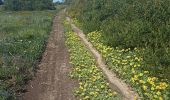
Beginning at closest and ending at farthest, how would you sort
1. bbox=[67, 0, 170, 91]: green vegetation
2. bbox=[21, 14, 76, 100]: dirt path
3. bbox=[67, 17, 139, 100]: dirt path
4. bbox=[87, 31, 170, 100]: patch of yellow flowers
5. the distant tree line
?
bbox=[87, 31, 170, 100]: patch of yellow flowers
bbox=[67, 17, 139, 100]: dirt path
bbox=[21, 14, 76, 100]: dirt path
bbox=[67, 0, 170, 91]: green vegetation
the distant tree line

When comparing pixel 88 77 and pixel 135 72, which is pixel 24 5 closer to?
pixel 88 77

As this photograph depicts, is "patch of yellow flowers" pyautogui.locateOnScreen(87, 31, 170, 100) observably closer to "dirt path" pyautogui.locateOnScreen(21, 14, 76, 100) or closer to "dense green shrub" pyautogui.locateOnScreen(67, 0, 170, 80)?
"dense green shrub" pyautogui.locateOnScreen(67, 0, 170, 80)

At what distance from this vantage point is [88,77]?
45.0 feet

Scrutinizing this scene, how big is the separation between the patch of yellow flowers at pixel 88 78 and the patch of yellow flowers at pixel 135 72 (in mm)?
756

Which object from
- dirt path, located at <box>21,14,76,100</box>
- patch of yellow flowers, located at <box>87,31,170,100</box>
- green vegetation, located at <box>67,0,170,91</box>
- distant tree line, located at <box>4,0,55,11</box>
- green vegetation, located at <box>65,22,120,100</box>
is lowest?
distant tree line, located at <box>4,0,55,11</box>

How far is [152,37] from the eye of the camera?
53.3ft

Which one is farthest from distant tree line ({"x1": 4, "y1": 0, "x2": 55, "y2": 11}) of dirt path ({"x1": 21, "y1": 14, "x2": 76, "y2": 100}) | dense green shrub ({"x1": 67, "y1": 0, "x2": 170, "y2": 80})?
dirt path ({"x1": 21, "y1": 14, "x2": 76, "y2": 100})

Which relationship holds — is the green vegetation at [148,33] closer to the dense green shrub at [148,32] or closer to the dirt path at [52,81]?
the dense green shrub at [148,32]

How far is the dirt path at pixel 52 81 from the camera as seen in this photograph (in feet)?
40.5

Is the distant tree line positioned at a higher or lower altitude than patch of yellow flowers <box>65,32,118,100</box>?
lower

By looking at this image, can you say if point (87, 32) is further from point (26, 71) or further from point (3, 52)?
point (26, 71)

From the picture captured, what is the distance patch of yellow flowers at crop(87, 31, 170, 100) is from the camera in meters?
11.0

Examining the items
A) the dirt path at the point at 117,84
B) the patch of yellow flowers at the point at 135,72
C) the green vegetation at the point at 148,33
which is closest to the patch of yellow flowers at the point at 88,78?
the dirt path at the point at 117,84

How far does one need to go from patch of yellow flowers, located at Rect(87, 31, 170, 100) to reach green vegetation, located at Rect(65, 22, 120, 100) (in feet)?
2.45
